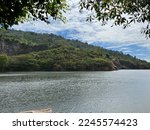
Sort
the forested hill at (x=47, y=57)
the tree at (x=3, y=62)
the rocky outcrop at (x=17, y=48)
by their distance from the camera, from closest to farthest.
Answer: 1. the tree at (x=3, y=62)
2. the forested hill at (x=47, y=57)
3. the rocky outcrop at (x=17, y=48)

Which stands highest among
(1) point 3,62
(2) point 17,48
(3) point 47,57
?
(1) point 3,62

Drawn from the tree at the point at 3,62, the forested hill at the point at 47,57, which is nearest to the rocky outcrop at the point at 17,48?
the forested hill at the point at 47,57

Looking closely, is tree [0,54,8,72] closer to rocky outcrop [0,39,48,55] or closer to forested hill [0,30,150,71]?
forested hill [0,30,150,71]

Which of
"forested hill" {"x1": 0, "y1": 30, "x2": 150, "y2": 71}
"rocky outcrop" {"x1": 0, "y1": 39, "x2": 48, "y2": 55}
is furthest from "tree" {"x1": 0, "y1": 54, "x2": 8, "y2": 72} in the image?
"rocky outcrop" {"x1": 0, "y1": 39, "x2": 48, "y2": 55}

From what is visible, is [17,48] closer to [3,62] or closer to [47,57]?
[47,57]

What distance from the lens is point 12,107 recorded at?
29266 mm

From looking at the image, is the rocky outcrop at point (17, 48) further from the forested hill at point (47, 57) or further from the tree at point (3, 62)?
the tree at point (3, 62)

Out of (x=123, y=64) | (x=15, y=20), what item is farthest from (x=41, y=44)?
(x=15, y=20)

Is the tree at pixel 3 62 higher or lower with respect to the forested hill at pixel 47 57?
higher

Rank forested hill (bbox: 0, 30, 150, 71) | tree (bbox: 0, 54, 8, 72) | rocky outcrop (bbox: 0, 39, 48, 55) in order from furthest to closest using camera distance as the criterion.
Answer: rocky outcrop (bbox: 0, 39, 48, 55) < forested hill (bbox: 0, 30, 150, 71) < tree (bbox: 0, 54, 8, 72)

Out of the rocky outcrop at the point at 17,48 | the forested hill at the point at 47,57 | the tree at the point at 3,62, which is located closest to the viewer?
the tree at the point at 3,62

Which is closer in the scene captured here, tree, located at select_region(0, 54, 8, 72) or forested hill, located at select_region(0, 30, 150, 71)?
tree, located at select_region(0, 54, 8, 72)

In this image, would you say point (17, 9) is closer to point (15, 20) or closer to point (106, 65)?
point (15, 20)

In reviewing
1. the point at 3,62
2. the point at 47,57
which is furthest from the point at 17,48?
the point at 3,62
